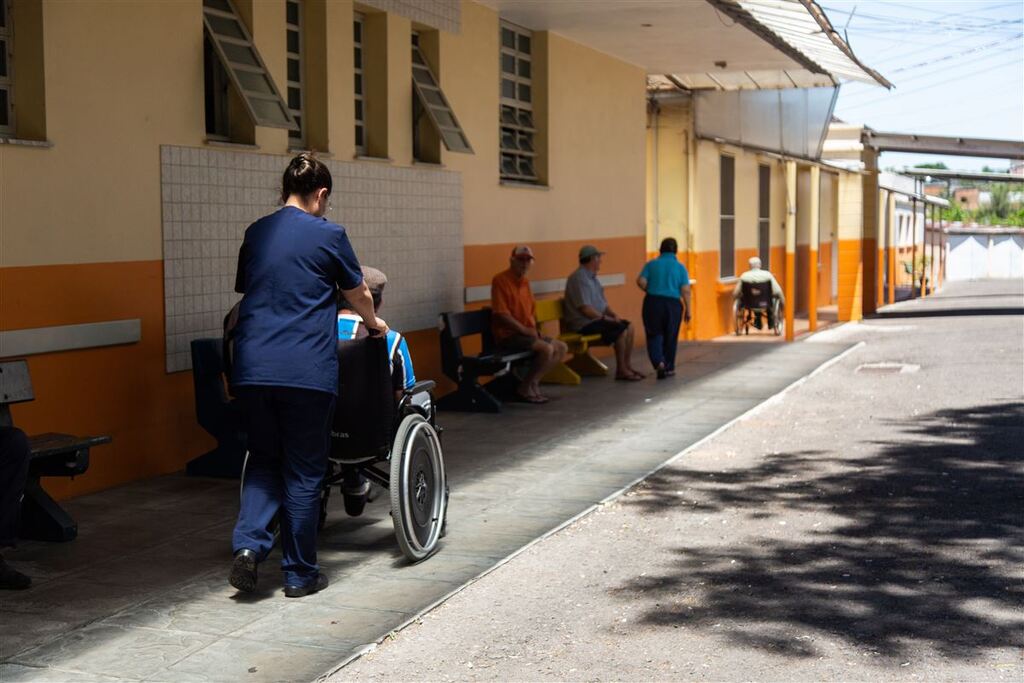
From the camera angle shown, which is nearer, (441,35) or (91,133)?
(91,133)

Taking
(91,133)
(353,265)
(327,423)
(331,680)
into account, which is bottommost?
(331,680)

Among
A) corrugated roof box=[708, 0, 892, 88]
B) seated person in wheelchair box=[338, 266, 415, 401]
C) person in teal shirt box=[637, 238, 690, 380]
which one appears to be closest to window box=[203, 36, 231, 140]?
seated person in wheelchair box=[338, 266, 415, 401]

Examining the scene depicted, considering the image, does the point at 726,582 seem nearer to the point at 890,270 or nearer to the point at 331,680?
the point at 331,680

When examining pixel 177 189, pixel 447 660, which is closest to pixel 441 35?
pixel 177 189

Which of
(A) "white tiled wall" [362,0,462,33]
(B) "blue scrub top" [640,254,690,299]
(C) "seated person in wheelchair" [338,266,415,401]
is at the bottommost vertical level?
(C) "seated person in wheelchair" [338,266,415,401]

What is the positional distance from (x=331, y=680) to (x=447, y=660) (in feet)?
1.50

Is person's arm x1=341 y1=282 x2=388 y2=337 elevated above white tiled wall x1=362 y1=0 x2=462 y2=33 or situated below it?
below

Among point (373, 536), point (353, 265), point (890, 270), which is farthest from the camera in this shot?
point (890, 270)

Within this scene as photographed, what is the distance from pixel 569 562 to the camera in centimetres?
642

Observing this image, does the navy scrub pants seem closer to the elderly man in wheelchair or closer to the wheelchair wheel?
the elderly man in wheelchair

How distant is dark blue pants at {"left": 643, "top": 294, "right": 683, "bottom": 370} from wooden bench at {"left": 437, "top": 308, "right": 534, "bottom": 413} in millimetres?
2707

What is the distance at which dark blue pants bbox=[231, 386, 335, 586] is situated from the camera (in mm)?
5652

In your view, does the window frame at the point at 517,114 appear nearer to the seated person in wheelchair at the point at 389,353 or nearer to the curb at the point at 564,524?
the curb at the point at 564,524

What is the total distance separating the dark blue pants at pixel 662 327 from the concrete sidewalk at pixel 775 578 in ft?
12.3
